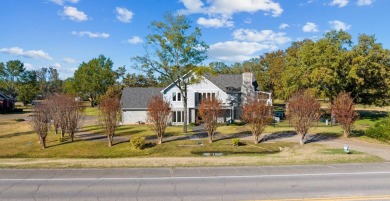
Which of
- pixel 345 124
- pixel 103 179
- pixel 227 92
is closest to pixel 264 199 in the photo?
pixel 103 179

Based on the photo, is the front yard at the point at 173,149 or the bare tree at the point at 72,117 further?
the bare tree at the point at 72,117

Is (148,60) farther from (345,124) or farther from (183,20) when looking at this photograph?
(345,124)

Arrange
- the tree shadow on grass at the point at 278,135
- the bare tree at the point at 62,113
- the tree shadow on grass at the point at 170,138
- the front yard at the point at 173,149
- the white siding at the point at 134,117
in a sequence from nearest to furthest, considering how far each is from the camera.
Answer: the front yard at the point at 173,149 → the tree shadow on grass at the point at 278,135 → the tree shadow on grass at the point at 170,138 → the bare tree at the point at 62,113 → the white siding at the point at 134,117

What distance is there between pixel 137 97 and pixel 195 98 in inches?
376

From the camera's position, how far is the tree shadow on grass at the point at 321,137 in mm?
30756

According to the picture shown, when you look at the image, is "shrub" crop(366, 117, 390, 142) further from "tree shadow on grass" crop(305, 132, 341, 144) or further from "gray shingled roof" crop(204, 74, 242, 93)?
"gray shingled roof" crop(204, 74, 242, 93)

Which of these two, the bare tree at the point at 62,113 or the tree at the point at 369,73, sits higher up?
the tree at the point at 369,73

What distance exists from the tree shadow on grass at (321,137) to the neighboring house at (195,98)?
40.0ft

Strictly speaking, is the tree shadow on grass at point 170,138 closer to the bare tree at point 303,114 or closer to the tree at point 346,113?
the bare tree at point 303,114

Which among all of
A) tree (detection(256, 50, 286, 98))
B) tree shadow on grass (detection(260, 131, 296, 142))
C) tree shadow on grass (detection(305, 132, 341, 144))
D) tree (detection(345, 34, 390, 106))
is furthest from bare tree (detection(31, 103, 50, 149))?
tree (detection(256, 50, 286, 98))

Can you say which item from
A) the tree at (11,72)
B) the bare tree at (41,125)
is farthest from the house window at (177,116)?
the tree at (11,72)

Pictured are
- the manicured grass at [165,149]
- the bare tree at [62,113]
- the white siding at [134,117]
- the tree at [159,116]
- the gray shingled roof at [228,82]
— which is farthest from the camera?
the gray shingled roof at [228,82]

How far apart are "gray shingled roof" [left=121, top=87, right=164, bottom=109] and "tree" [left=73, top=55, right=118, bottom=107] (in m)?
41.6

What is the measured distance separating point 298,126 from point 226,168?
14.8 m
